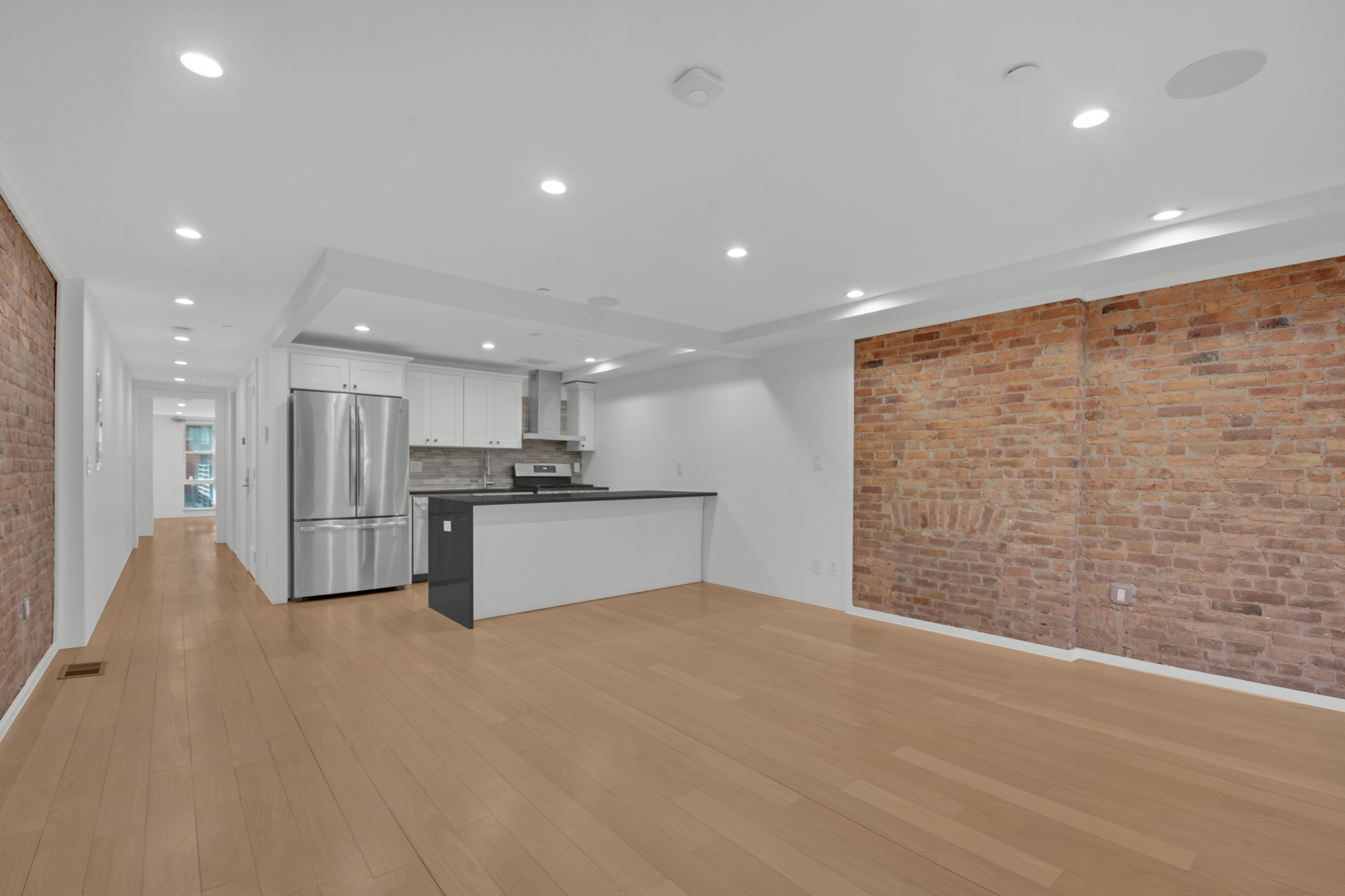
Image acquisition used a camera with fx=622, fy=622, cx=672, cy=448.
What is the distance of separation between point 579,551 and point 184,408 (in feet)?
39.2

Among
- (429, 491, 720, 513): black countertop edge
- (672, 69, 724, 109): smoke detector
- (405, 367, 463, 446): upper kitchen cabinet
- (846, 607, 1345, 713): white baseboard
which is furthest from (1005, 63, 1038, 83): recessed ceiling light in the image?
(405, 367, 463, 446): upper kitchen cabinet

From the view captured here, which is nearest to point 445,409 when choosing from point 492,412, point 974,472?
point 492,412

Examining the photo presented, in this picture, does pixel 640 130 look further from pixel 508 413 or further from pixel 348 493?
pixel 508 413

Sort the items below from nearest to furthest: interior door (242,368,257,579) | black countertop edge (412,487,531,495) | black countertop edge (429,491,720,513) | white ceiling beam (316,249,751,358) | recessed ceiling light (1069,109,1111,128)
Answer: recessed ceiling light (1069,109,1111,128), white ceiling beam (316,249,751,358), black countertop edge (429,491,720,513), interior door (242,368,257,579), black countertop edge (412,487,531,495)

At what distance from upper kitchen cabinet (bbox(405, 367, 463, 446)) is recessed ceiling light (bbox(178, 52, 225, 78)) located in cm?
472

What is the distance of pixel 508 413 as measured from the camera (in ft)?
24.0

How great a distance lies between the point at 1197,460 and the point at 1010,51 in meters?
2.87

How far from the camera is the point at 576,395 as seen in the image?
780cm

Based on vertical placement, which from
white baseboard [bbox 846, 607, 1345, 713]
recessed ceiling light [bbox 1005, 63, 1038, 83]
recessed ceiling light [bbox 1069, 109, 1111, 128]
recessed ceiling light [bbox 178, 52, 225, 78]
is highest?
recessed ceiling light [bbox 178, 52, 225, 78]

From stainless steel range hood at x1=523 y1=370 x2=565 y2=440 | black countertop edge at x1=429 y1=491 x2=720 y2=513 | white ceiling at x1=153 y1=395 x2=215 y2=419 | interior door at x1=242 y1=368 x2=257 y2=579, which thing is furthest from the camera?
white ceiling at x1=153 y1=395 x2=215 y2=419

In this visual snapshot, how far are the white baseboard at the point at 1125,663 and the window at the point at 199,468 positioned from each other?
1499cm

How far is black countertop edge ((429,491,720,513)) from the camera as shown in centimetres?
475

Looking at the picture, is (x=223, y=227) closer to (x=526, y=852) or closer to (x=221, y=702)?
(x=221, y=702)

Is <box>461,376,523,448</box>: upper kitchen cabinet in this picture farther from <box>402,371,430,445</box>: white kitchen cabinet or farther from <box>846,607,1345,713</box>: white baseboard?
<box>846,607,1345,713</box>: white baseboard
